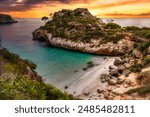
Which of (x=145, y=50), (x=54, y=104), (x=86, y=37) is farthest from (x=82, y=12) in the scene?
(x=54, y=104)

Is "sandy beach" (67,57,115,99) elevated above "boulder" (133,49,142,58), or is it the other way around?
A: "boulder" (133,49,142,58)

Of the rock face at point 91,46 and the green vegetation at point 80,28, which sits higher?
the green vegetation at point 80,28

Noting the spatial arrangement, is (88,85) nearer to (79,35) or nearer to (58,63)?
(58,63)

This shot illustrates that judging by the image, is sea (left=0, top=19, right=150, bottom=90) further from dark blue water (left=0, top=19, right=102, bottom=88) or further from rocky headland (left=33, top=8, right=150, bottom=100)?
rocky headland (left=33, top=8, right=150, bottom=100)

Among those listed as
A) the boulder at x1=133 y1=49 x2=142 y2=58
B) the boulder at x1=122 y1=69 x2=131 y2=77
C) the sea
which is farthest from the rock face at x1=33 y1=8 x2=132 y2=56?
the boulder at x1=122 y1=69 x2=131 y2=77

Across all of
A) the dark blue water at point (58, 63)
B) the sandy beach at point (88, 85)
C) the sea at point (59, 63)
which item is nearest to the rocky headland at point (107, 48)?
the sandy beach at point (88, 85)

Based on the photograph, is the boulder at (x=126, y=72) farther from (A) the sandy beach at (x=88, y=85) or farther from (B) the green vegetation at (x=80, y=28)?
(B) the green vegetation at (x=80, y=28)

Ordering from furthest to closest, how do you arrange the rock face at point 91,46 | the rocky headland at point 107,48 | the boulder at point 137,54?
the rock face at point 91,46 < the boulder at point 137,54 < the rocky headland at point 107,48

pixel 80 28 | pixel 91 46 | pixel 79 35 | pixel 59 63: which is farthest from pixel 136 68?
pixel 80 28
